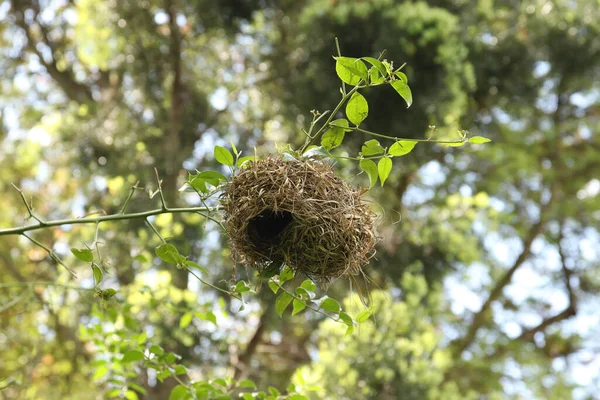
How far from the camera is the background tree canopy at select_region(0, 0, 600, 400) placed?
4.20 metres

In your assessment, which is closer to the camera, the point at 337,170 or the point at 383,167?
the point at 383,167

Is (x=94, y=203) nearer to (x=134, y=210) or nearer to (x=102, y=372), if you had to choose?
(x=134, y=210)

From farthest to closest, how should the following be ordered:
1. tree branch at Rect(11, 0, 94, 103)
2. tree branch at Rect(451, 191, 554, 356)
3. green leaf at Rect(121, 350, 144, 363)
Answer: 1. tree branch at Rect(451, 191, 554, 356)
2. tree branch at Rect(11, 0, 94, 103)
3. green leaf at Rect(121, 350, 144, 363)

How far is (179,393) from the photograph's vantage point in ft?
5.74

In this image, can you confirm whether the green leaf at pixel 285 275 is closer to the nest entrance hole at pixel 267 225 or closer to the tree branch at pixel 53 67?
the nest entrance hole at pixel 267 225

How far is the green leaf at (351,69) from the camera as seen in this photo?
1188 millimetres

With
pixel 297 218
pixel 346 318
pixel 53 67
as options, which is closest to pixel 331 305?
pixel 346 318

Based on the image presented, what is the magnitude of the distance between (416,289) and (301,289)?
10.6 ft

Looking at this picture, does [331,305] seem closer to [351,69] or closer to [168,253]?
[168,253]

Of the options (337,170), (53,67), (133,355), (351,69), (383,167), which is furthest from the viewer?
(53,67)

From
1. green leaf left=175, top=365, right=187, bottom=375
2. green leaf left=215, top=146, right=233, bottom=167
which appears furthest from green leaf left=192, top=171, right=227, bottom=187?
green leaf left=175, top=365, right=187, bottom=375

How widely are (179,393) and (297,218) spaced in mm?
654

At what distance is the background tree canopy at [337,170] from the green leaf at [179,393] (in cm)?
172

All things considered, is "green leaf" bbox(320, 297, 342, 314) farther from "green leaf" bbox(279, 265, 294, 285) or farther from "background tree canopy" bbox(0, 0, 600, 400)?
"background tree canopy" bbox(0, 0, 600, 400)
